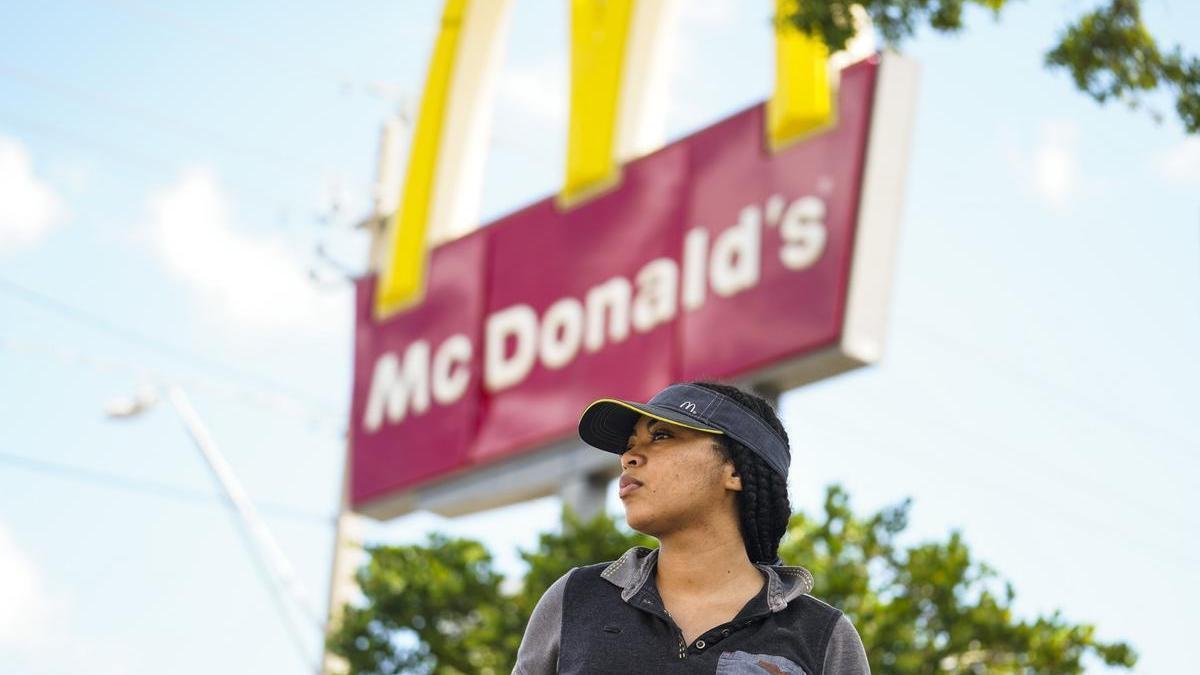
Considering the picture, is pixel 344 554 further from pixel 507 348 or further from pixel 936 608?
pixel 936 608

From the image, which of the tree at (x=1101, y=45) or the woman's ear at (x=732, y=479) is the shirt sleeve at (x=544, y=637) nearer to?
the woman's ear at (x=732, y=479)

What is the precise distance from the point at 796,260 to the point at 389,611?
5343mm

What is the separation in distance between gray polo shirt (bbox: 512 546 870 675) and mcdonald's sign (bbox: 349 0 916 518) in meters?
12.3

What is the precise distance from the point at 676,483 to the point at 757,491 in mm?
170

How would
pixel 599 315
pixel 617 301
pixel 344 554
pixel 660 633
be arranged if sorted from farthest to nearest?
1. pixel 344 554
2. pixel 599 315
3. pixel 617 301
4. pixel 660 633

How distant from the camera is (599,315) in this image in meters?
21.4

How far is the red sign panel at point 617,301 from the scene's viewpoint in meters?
18.7

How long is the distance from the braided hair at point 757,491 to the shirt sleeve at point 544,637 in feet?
1.25

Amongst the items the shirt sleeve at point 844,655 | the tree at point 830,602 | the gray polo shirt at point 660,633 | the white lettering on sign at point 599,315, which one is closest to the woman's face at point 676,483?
the gray polo shirt at point 660,633

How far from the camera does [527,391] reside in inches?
866

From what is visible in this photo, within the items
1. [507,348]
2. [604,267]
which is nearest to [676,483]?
[604,267]

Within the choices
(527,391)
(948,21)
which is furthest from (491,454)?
(948,21)

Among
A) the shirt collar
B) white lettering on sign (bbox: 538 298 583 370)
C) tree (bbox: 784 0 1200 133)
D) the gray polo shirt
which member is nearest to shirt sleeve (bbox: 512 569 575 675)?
the gray polo shirt

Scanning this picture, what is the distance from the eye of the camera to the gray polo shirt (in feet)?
12.0
